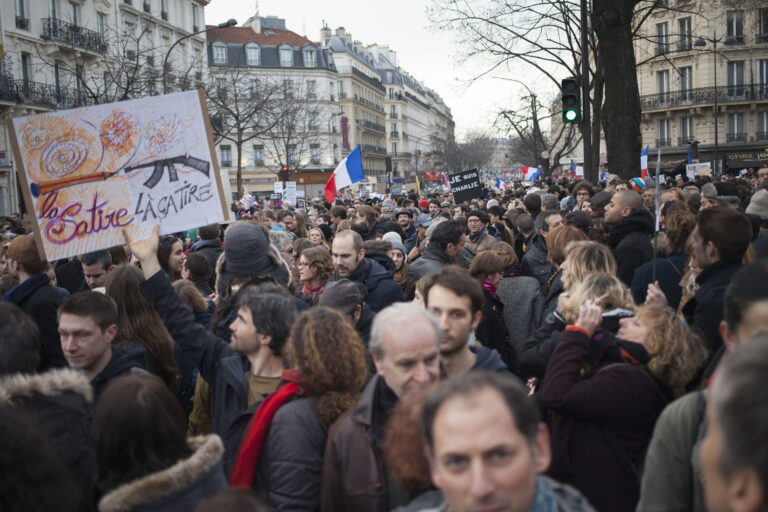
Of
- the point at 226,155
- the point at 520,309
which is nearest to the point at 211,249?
the point at 520,309

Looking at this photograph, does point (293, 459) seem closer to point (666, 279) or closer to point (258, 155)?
point (666, 279)

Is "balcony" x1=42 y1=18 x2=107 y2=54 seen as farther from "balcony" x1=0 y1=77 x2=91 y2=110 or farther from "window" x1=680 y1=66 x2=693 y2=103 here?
"window" x1=680 y1=66 x2=693 y2=103

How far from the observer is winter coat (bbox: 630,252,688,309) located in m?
5.52

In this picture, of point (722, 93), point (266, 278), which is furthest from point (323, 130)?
point (266, 278)

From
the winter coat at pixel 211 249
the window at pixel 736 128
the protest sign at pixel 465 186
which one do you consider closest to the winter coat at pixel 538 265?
the winter coat at pixel 211 249

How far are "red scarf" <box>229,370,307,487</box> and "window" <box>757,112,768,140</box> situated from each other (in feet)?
172

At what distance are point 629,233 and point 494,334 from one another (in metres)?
2.30

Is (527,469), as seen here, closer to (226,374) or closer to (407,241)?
(226,374)

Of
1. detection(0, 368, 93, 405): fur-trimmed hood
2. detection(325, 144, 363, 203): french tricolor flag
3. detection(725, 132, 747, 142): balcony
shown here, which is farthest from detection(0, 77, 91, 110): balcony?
detection(725, 132, 747, 142): balcony

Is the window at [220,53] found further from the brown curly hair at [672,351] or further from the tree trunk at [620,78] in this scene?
the brown curly hair at [672,351]

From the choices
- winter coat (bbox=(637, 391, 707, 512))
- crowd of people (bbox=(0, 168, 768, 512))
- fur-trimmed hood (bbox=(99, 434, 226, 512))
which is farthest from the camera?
fur-trimmed hood (bbox=(99, 434, 226, 512))

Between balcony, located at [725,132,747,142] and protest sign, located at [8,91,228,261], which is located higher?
balcony, located at [725,132,747,142]

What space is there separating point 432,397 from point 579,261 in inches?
104

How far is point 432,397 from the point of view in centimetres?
201
